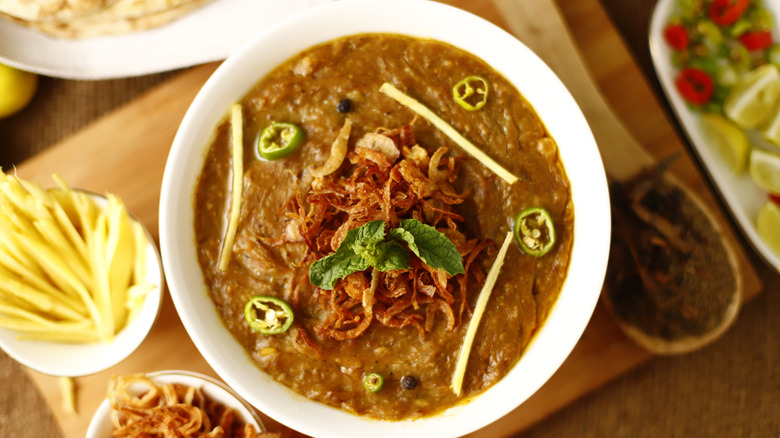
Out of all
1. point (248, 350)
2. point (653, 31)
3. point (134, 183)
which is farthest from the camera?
point (653, 31)

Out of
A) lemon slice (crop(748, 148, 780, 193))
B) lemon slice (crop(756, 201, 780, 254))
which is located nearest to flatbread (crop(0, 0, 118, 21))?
lemon slice (crop(748, 148, 780, 193))

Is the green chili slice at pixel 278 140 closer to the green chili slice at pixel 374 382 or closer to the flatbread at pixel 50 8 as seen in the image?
the green chili slice at pixel 374 382

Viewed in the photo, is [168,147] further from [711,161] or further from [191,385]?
[711,161]

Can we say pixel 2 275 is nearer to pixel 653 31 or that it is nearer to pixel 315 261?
pixel 315 261

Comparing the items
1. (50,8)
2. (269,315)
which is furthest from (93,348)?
(50,8)

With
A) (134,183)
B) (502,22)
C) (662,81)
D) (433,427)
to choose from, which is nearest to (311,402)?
(433,427)
